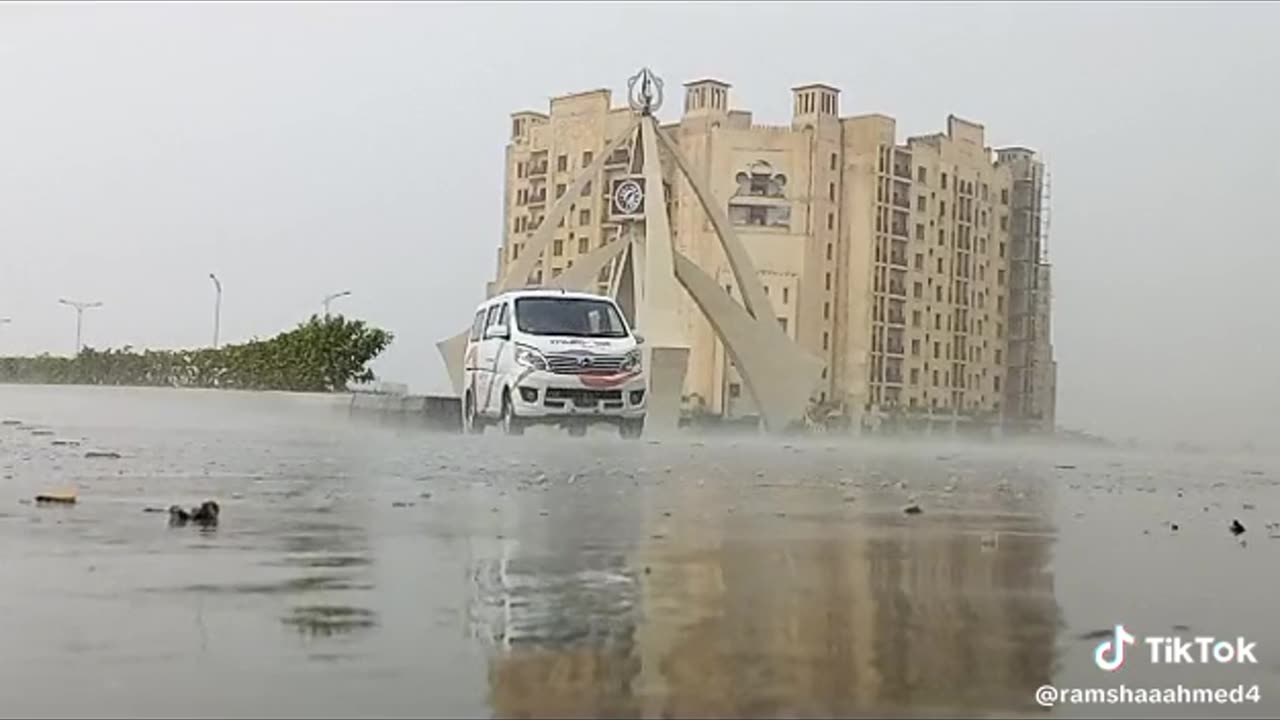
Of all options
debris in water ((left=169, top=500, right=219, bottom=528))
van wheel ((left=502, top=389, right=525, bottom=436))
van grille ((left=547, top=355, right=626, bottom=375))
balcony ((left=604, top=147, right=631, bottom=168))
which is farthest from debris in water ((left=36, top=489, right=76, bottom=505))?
balcony ((left=604, top=147, right=631, bottom=168))

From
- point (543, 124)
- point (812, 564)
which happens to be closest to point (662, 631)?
point (812, 564)

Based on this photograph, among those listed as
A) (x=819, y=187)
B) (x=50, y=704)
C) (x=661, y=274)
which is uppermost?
(x=819, y=187)

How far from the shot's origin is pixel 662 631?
153 inches

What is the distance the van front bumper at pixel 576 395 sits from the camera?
687 inches

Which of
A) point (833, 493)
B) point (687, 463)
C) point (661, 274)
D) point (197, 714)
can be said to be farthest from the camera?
point (661, 274)

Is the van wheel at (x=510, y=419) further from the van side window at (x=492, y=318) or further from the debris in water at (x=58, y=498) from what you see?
the debris in water at (x=58, y=498)

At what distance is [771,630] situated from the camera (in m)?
3.92

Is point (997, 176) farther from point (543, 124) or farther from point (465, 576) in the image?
point (465, 576)

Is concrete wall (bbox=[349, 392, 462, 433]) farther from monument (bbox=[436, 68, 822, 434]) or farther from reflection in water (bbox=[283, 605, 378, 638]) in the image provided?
reflection in water (bbox=[283, 605, 378, 638])

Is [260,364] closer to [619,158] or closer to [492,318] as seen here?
[619,158]

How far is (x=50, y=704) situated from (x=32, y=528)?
329 centimetres

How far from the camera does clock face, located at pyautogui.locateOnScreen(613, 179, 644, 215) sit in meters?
39.3

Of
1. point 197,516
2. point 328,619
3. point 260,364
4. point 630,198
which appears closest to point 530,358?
point 197,516

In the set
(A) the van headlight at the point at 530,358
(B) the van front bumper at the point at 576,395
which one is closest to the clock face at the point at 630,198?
(B) the van front bumper at the point at 576,395
